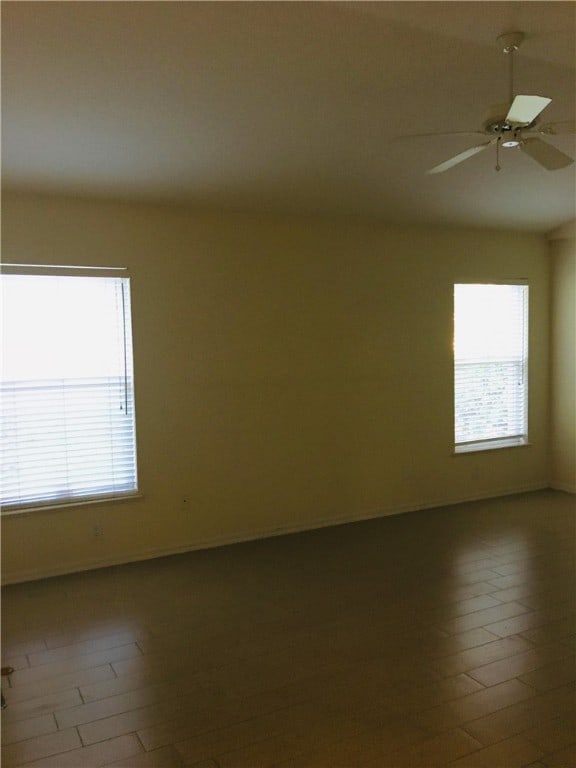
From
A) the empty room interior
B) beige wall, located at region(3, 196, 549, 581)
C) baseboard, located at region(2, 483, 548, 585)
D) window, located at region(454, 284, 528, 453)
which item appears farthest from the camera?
window, located at region(454, 284, 528, 453)

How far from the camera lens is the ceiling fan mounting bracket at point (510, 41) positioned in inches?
110

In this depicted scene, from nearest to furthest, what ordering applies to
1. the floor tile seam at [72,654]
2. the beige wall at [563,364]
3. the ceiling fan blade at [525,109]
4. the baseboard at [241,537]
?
1. the ceiling fan blade at [525,109]
2. the floor tile seam at [72,654]
3. the baseboard at [241,537]
4. the beige wall at [563,364]

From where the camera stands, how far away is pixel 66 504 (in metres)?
4.40

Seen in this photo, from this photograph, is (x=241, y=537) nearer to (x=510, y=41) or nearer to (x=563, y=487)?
(x=563, y=487)

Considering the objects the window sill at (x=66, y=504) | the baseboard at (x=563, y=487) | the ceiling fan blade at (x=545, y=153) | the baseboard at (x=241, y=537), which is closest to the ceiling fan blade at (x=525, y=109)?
the ceiling fan blade at (x=545, y=153)

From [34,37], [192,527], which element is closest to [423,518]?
[192,527]

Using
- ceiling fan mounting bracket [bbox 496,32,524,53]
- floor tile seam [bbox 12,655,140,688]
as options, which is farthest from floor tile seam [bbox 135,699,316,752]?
ceiling fan mounting bracket [bbox 496,32,524,53]

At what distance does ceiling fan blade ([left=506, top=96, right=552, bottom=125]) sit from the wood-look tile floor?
2.44 meters

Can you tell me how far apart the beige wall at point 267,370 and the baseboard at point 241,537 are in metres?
0.02

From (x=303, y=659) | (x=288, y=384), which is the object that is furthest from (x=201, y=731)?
(x=288, y=384)

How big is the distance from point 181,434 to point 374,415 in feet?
5.67

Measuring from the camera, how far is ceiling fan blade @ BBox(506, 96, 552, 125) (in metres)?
2.48

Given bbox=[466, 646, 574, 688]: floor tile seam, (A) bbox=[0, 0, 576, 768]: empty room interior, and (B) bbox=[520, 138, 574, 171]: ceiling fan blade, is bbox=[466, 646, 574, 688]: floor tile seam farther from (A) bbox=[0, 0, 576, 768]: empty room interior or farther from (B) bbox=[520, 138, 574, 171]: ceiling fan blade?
(B) bbox=[520, 138, 574, 171]: ceiling fan blade

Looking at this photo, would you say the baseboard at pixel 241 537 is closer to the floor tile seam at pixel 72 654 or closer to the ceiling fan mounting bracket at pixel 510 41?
the floor tile seam at pixel 72 654
